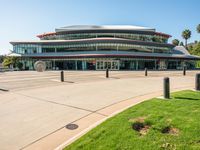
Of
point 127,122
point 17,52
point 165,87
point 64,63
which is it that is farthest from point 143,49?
point 127,122

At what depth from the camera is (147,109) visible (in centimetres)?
730

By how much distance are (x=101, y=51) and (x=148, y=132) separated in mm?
43130

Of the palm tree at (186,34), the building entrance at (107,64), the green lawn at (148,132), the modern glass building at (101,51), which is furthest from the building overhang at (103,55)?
the palm tree at (186,34)

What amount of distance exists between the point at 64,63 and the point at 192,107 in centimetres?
4532

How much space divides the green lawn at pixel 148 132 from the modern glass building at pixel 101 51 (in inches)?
1456

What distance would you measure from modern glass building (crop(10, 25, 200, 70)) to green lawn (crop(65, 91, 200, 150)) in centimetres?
3699

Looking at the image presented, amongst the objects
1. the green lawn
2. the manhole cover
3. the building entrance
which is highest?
the building entrance

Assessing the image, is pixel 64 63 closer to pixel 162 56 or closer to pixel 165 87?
pixel 162 56

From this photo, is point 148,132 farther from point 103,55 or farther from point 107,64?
point 107,64

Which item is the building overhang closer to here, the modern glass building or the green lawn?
the modern glass building

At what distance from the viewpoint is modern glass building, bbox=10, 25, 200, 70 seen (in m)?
45.7

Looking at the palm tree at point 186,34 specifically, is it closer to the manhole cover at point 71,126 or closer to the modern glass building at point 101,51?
the modern glass building at point 101,51

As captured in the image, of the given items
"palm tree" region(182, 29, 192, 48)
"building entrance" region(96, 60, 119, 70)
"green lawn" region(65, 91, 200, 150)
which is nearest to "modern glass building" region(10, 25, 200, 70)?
"building entrance" region(96, 60, 119, 70)

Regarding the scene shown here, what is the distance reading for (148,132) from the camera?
5191 millimetres
